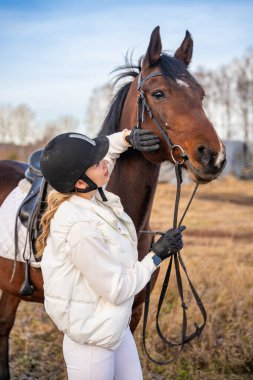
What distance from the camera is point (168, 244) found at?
2262 mm

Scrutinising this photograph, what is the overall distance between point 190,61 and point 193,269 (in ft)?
11.3

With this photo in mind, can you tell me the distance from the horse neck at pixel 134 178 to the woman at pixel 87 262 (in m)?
0.69

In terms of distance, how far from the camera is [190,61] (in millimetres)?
3062

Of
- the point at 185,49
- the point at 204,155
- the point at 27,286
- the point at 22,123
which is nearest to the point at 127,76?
the point at 185,49

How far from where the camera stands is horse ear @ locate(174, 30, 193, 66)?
2.99m

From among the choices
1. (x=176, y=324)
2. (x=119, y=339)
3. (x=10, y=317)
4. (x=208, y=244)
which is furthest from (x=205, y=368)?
(x=208, y=244)

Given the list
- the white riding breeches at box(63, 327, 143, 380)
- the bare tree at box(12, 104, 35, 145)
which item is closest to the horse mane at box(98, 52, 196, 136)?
the white riding breeches at box(63, 327, 143, 380)

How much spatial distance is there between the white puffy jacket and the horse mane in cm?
97

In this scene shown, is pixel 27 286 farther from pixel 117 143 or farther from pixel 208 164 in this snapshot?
pixel 208 164

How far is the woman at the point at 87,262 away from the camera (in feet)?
6.72

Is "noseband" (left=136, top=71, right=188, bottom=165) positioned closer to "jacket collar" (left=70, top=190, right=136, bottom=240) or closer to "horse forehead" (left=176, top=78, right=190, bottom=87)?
"horse forehead" (left=176, top=78, right=190, bottom=87)

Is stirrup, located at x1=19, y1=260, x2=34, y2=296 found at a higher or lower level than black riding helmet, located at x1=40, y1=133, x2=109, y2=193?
lower

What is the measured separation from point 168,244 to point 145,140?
2.17 feet

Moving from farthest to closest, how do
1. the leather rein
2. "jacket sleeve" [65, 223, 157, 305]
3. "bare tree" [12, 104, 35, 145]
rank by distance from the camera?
"bare tree" [12, 104, 35, 145] → the leather rein → "jacket sleeve" [65, 223, 157, 305]
